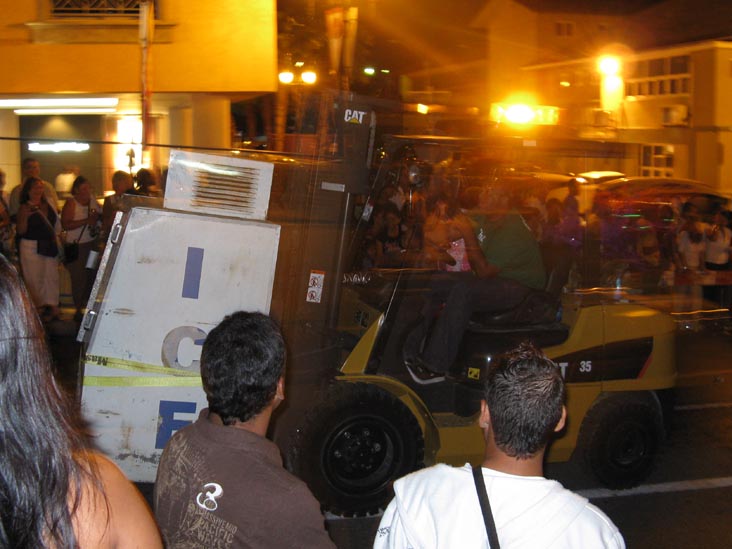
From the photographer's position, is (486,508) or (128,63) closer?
(486,508)

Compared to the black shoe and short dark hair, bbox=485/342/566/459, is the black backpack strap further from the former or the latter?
the black shoe

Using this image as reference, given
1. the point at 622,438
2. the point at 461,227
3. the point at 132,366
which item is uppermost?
the point at 461,227

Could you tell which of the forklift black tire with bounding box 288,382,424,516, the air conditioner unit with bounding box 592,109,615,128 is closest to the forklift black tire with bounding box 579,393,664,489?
the forklift black tire with bounding box 288,382,424,516

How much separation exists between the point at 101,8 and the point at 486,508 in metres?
12.3

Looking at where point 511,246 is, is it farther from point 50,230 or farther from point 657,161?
point 657,161

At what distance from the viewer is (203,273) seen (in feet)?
16.3

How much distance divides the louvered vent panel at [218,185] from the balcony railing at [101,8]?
855cm

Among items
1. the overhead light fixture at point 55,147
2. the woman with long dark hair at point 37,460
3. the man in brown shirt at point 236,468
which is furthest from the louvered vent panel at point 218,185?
the overhead light fixture at point 55,147

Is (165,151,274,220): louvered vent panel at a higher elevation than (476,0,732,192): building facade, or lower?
lower

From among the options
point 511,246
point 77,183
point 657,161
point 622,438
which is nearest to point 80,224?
point 77,183

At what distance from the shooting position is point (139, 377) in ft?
16.2

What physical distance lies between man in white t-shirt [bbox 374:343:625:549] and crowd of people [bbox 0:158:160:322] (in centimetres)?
740

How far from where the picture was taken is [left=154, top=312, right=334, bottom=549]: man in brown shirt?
2273 millimetres

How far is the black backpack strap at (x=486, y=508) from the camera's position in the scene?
7.03 ft
